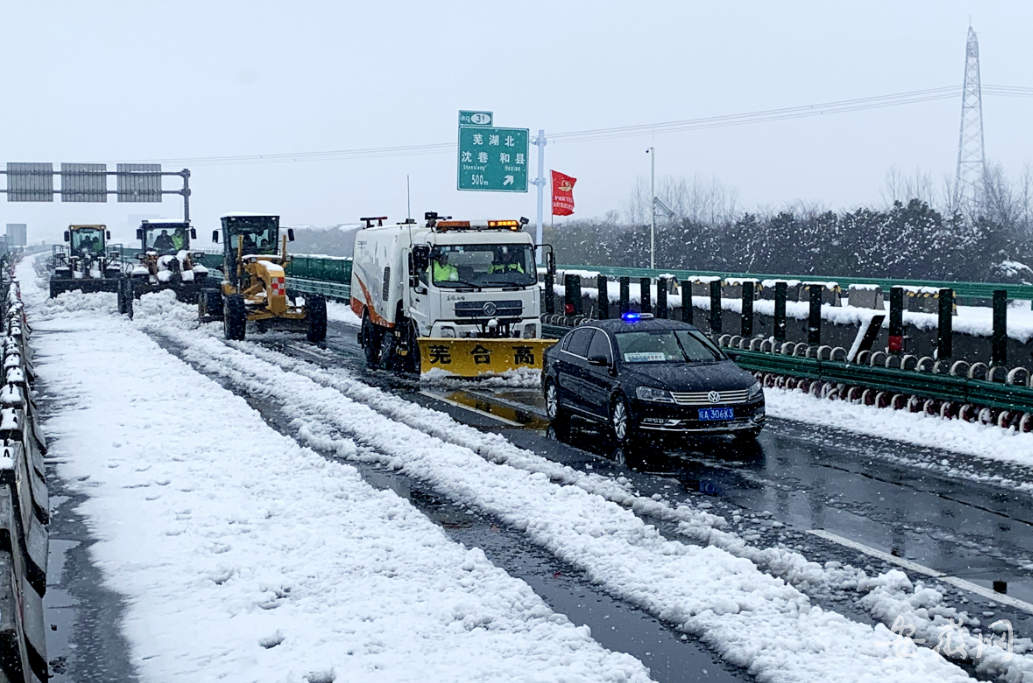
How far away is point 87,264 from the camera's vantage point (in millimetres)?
51125

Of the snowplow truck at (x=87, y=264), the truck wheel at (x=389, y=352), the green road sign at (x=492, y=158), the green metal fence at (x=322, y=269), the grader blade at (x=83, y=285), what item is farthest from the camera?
the green road sign at (x=492, y=158)

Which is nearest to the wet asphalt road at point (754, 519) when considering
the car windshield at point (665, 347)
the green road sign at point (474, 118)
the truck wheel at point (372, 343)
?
the car windshield at point (665, 347)

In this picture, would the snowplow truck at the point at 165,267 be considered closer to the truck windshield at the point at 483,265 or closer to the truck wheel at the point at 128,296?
the truck wheel at the point at 128,296

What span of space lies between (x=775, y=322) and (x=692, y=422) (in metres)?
8.10

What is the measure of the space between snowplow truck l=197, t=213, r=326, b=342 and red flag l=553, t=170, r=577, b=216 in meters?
17.2

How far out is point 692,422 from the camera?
1314cm

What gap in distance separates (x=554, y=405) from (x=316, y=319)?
1355cm

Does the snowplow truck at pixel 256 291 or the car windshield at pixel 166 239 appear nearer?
the snowplow truck at pixel 256 291

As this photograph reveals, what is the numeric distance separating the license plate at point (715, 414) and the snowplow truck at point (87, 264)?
1300 inches

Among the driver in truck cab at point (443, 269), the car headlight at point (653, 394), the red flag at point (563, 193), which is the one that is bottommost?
the car headlight at point (653, 394)

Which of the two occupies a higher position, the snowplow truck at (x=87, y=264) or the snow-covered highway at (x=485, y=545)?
the snowplow truck at (x=87, y=264)

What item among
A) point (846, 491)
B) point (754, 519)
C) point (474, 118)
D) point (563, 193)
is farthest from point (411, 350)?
point (563, 193)

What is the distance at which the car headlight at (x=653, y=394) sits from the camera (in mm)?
13172

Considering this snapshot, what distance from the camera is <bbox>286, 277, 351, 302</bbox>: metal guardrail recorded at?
42875mm
